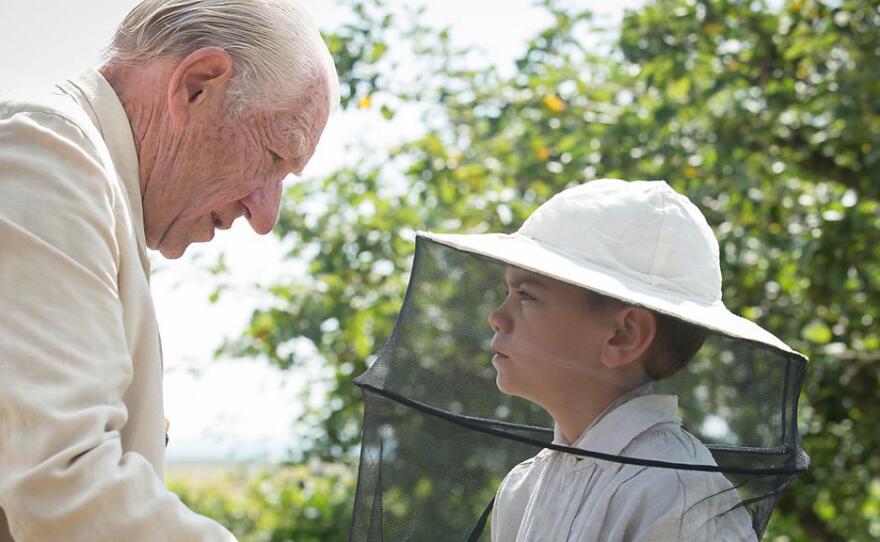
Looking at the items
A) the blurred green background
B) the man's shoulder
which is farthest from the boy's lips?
the blurred green background

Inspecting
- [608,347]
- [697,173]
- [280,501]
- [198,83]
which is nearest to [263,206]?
[198,83]

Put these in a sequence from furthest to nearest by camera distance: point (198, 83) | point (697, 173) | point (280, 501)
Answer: point (280, 501) → point (697, 173) → point (198, 83)

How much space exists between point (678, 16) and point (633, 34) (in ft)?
0.63

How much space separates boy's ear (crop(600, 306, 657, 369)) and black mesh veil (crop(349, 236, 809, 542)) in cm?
10

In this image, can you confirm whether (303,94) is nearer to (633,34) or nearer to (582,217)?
(582,217)

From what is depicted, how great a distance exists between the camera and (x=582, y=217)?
5.74 feet

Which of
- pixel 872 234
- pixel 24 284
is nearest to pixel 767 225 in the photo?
pixel 872 234

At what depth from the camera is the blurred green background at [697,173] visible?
4145 mm

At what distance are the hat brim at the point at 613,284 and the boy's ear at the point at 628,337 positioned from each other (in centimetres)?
7

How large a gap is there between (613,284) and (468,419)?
333mm

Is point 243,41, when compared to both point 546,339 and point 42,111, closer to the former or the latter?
point 42,111

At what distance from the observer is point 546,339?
175 cm

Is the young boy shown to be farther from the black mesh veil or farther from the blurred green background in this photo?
the blurred green background

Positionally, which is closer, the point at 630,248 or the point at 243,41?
the point at 243,41
